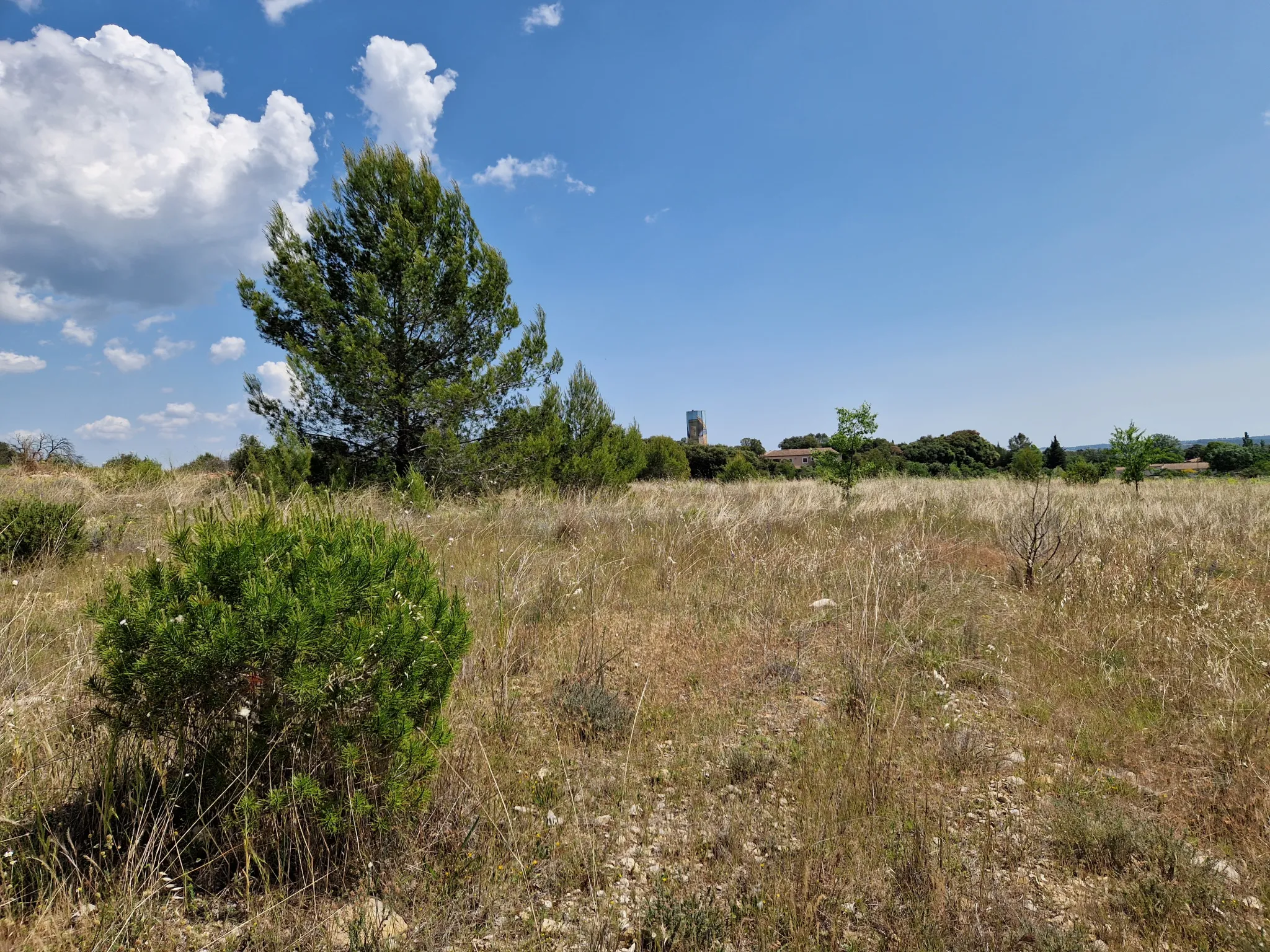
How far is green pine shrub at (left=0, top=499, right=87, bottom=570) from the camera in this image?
17.4 ft

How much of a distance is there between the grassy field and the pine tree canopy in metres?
6.63

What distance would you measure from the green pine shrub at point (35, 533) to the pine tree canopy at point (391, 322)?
17.6ft

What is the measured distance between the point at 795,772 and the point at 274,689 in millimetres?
2001

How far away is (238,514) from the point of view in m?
1.89

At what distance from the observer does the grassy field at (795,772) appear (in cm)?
160

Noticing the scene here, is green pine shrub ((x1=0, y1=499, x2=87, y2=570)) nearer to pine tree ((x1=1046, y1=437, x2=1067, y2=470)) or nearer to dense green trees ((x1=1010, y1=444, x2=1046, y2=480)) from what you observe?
dense green trees ((x1=1010, y1=444, x2=1046, y2=480))

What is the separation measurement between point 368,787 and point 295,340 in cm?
1163

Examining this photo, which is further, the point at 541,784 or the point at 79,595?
the point at 79,595

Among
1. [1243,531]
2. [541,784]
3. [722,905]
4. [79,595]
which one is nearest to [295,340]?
[79,595]

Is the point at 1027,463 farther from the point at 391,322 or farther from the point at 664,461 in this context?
the point at 391,322

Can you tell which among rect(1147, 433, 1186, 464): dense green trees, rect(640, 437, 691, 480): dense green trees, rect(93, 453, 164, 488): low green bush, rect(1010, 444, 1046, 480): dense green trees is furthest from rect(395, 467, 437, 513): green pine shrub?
rect(1010, 444, 1046, 480): dense green trees

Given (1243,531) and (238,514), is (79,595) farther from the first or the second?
(1243,531)

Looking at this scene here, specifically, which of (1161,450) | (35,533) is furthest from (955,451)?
(35,533)

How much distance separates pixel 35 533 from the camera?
5.50 m
